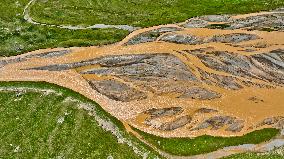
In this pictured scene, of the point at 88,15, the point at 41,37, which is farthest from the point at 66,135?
the point at 88,15

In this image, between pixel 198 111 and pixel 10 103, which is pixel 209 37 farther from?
pixel 10 103

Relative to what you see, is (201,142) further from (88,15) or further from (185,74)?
(88,15)

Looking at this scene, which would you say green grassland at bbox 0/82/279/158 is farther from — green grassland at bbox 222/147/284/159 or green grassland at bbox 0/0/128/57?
green grassland at bbox 0/0/128/57

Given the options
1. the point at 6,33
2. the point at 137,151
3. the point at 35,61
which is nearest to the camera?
the point at 137,151

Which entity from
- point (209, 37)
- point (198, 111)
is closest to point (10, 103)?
point (198, 111)

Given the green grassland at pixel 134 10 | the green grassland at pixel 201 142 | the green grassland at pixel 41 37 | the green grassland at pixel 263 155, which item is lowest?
the green grassland at pixel 263 155

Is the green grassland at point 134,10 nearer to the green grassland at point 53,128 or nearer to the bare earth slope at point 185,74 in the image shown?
the bare earth slope at point 185,74

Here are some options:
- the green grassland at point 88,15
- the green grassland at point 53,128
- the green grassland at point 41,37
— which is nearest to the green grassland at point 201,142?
the green grassland at point 53,128
